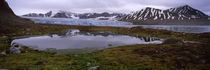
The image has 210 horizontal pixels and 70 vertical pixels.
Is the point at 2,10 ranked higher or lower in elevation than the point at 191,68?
higher

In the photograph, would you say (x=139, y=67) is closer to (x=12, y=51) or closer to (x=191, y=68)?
(x=191, y=68)

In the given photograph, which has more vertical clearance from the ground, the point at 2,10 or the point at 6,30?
the point at 2,10

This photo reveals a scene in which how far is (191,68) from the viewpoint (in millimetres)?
15234

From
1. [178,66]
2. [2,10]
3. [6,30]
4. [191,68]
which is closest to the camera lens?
[191,68]

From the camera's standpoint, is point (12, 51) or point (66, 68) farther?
point (12, 51)

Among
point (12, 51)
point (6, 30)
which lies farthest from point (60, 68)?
point (6, 30)

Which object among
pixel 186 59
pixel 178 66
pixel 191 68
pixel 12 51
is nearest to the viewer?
pixel 191 68

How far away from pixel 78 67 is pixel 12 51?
586 inches

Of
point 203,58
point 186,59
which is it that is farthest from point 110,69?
point 203,58

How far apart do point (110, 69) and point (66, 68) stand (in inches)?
199

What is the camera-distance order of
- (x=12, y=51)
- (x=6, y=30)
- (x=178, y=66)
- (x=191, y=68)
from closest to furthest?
(x=191, y=68), (x=178, y=66), (x=12, y=51), (x=6, y=30)

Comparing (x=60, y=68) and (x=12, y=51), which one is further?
(x=12, y=51)

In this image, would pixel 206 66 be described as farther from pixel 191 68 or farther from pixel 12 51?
pixel 12 51

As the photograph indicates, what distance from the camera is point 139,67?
16547 mm
